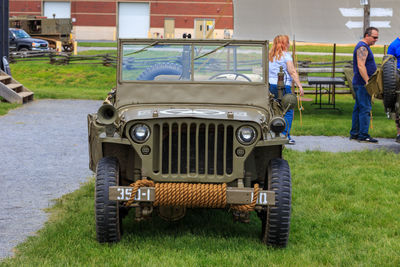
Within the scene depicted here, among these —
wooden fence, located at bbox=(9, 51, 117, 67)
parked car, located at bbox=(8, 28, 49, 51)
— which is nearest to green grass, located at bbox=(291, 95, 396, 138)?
wooden fence, located at bbox=(9, 51, 117, 67)

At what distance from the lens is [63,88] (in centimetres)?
2225

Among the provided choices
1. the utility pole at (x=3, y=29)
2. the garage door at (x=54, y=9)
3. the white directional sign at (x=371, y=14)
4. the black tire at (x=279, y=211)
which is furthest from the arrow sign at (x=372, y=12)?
the garage door at (x=54, y=9)

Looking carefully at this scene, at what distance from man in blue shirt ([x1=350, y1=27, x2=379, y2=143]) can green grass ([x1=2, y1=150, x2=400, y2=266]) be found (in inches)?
150

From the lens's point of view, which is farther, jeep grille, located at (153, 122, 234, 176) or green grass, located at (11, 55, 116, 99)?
green grass, located at (11, 55, 116, 99)

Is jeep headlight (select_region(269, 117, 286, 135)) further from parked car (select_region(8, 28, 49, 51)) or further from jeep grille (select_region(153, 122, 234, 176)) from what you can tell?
parked car (select_region(8, 28, 49, 51))

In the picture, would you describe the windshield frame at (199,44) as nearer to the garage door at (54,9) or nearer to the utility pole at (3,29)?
the utility pole at (3,29)

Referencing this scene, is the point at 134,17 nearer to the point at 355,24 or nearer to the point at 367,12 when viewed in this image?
the point at 355,24

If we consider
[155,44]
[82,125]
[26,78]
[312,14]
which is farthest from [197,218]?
[26,78]

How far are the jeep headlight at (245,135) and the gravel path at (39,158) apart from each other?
2075 millimetres

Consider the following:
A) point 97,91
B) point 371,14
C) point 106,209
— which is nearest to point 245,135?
point 106,209

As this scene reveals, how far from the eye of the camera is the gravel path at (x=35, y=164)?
6.32m

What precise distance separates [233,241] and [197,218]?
0.87 metres

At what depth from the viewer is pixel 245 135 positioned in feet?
17.7

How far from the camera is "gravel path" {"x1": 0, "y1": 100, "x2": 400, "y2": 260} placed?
253 inches
